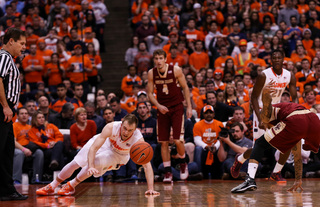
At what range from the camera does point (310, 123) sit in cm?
704

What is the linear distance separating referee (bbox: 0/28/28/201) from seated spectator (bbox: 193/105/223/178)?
455 centimetres

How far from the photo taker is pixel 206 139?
10.9 meters

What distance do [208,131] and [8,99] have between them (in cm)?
513

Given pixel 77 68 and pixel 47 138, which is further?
pixel 77 68

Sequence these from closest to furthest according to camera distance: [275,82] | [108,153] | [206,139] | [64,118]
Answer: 1. [108,153]
2. [275,82]
3. [206,139]
4. [64,118]

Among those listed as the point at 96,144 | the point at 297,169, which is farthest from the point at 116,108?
the point at 297,169

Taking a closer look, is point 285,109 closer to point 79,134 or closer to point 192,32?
point 79,134

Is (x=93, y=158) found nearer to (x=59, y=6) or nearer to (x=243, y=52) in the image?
(x=243, y=52)

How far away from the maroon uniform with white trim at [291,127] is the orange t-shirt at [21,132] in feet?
18.3

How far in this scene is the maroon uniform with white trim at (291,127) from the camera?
22.8 feet

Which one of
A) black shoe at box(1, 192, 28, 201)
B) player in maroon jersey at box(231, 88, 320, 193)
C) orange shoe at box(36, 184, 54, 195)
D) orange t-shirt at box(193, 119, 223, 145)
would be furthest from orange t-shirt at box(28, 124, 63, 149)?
player in maroon jersey at box(231, 88, 320, 193)

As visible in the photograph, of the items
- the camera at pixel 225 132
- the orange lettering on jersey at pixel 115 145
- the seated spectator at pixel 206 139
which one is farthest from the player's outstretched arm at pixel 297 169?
the seated spectator at pixel 206 139

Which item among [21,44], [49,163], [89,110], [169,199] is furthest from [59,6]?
[169,199]

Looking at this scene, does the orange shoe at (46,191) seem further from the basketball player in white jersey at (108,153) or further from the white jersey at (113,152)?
the white jersey at (113,152)
